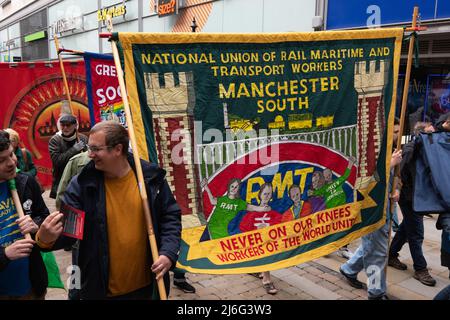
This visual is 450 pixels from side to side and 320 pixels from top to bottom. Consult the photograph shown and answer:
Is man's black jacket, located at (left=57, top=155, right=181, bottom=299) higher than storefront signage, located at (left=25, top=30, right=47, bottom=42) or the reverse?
the reverse

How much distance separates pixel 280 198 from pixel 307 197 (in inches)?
10.6

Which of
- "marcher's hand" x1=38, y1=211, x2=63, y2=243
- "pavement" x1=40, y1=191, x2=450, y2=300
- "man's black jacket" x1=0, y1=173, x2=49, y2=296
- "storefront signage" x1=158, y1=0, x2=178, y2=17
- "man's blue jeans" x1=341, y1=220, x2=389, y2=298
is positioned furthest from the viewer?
"storefront signage" x1=158, y1=0, x2=178, y2=17

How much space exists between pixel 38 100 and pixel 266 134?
5327 mm

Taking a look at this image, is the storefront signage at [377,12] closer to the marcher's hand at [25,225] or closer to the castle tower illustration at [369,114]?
the castle tower illustration at [369,114]

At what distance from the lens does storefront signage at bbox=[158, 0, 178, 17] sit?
49.2 feet

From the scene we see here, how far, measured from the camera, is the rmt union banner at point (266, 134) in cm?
296

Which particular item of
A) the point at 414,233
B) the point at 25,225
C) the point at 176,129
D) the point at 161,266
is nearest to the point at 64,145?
the point at 176,129

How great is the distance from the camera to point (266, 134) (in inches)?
128

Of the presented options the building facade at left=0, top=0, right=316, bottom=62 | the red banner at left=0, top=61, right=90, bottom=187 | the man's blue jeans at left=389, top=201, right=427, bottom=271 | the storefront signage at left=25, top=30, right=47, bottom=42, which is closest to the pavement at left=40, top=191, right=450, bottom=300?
the man's blue jeans at left=389, top=201, right=427, bottom=271

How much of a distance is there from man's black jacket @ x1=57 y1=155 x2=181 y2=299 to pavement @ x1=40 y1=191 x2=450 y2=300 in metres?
1.97

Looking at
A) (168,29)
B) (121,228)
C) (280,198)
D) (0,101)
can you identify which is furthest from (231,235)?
(168,29)

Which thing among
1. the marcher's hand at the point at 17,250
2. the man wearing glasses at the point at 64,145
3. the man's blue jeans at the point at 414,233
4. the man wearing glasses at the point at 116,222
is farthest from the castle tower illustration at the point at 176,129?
the man's blue jeans at the point at 414,233

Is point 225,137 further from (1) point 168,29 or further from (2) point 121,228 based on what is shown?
(1) point 168,29

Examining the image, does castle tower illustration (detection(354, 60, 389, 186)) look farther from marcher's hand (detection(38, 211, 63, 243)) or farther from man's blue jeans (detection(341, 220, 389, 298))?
marcher's hand (detection(38, 211, 63, 243))
